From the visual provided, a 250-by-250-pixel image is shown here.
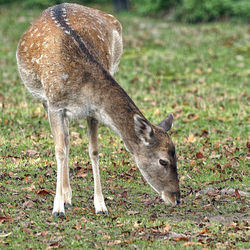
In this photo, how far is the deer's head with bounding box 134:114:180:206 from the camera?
6480 mm

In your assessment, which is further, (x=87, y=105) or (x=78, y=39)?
(x=78, y=39)

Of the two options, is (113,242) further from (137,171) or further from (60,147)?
(137,171)

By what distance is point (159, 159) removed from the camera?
654 centimetres

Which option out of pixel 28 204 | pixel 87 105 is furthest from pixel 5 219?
pixel 87 105

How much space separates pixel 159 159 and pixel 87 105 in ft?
3.32

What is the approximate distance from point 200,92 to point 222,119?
2.14m

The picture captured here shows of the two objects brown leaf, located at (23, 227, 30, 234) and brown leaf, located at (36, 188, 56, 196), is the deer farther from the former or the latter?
brown leaf, located at (23, 227, 30, 234)

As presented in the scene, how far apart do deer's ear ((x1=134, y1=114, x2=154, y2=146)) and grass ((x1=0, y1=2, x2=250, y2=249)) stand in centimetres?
86

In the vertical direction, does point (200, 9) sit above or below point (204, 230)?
below

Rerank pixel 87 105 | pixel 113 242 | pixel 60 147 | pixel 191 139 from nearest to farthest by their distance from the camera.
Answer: pixel 113 242, pixel 87 105, pixel 60 147, pixel 191 139

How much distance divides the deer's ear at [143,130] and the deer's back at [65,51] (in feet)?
2.60

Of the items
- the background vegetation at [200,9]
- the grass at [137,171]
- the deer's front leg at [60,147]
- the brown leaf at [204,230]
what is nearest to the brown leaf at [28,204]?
the grass at [137,171]

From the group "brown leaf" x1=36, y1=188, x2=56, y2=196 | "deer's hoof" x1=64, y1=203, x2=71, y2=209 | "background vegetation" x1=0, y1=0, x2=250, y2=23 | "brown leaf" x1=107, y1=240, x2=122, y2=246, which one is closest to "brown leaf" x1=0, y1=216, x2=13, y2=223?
"deer's hoof" x1=64, y1=203, x2=71, y2=209

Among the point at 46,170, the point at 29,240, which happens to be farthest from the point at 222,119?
the point at 29,240
